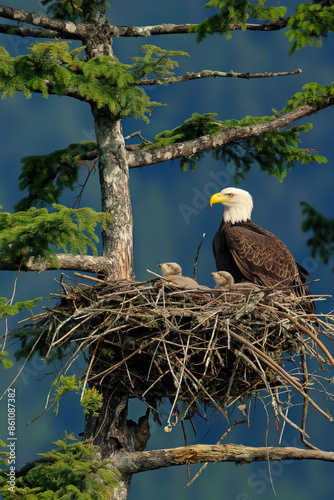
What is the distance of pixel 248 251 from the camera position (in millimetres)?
9391

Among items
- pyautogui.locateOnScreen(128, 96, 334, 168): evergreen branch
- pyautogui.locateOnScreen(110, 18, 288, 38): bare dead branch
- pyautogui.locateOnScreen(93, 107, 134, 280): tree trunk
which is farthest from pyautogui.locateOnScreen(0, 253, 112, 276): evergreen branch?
pyautogui.locateOnScreen(110, 18, 288, 38): bare dead branch

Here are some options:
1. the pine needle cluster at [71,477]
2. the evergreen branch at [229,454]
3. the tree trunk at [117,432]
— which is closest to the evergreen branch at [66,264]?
the tree trunk at [117,432]

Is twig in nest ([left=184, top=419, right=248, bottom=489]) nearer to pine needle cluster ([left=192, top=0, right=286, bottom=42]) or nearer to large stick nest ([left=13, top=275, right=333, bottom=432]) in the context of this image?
large stick nest ([left=13, top=275, right=333, bottom=432])

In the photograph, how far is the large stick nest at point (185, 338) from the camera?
23.4 ft

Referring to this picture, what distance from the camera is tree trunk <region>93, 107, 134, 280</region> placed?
898 centimetres

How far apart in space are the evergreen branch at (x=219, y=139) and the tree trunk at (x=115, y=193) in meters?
0.29

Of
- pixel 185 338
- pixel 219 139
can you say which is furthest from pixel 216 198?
pixel 185 338

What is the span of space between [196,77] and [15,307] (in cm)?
488

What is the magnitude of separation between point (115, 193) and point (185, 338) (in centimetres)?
277

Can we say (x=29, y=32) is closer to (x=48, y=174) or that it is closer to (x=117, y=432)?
(x=48, y=174)

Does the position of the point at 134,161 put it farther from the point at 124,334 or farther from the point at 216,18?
the point at 124,334

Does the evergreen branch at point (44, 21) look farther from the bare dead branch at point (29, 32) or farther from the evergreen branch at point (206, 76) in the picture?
the evergreen branch at point (206, 76)

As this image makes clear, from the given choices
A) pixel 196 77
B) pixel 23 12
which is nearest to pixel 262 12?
pixel 196 77

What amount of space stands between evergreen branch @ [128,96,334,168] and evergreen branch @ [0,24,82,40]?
2.02 metres
